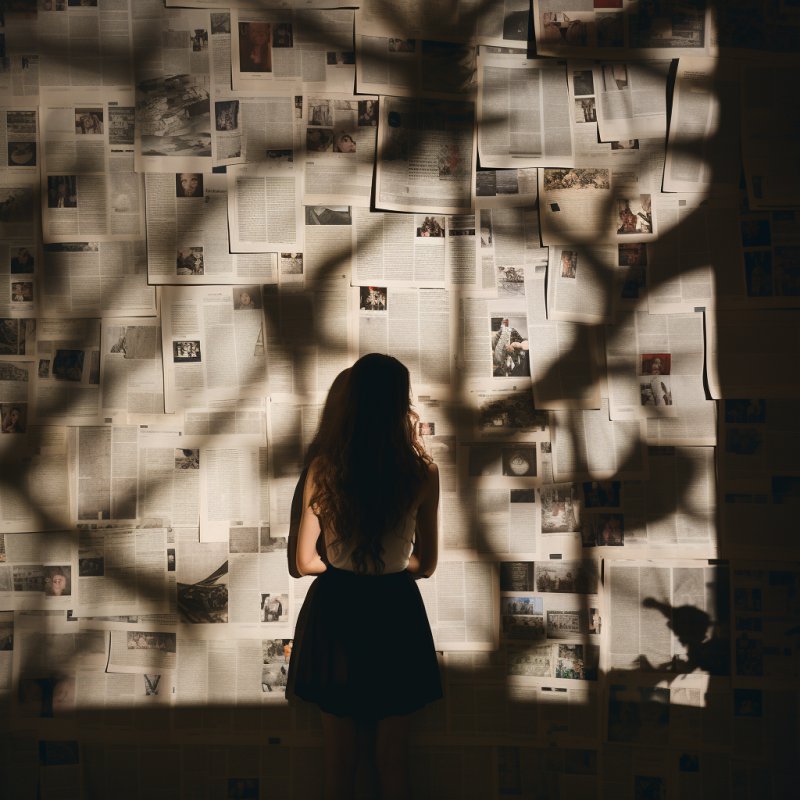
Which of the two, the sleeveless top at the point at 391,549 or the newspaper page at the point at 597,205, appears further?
the newspaper page at the point at 597,205

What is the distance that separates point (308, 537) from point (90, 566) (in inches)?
26.5

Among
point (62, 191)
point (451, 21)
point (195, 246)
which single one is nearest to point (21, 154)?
point (62, 191)

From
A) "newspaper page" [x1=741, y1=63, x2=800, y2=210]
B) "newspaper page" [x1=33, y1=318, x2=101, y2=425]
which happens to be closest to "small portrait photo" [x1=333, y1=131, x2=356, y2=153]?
"newspaper page" [x1=33, y1=318, x2=101, y2=425]

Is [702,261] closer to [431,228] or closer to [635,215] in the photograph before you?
[635,215]

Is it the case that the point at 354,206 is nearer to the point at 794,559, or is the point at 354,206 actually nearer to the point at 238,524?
the point at 238,524

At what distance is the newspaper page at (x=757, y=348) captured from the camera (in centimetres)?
171

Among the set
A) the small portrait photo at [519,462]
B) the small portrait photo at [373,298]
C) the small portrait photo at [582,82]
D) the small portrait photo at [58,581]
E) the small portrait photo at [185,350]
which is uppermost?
the small portrait photo at [582,82]

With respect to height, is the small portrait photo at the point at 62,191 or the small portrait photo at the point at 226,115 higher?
the small portrait photo at the point at 226,115

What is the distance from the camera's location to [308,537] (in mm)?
1517

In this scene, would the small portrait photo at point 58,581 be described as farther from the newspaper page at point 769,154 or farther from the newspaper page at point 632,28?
the newspaper page at point 769,154

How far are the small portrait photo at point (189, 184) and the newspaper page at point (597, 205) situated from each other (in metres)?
0.89

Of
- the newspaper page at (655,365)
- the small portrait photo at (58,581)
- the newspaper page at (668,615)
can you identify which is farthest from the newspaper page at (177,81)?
the newspaper page at (668,615)

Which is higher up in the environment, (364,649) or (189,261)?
(189,261)

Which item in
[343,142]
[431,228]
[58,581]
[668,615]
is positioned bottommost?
[668,615]
